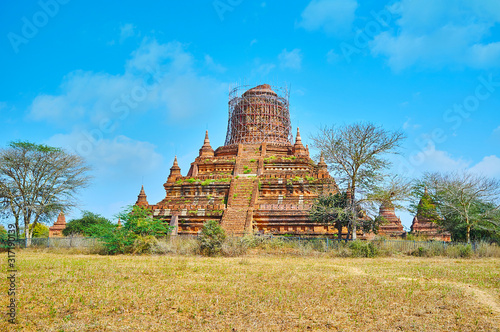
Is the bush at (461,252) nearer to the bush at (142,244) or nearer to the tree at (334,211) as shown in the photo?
the tree at (334,211)

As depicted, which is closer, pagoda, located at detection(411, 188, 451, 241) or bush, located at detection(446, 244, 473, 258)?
bush, located at detection(446, 244, 473, 258)

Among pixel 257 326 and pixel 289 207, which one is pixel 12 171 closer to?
pixel 289 207

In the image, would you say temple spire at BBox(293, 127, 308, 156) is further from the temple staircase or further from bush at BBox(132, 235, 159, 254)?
bush at BBox(132, 235, 159, 254)

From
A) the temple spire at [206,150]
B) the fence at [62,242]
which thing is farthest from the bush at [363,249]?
the temple spire at [206,150]

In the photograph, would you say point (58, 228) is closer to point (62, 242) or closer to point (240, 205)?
point (62, 242)

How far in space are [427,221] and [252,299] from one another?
22853 millimetres

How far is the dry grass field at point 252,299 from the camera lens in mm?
7031

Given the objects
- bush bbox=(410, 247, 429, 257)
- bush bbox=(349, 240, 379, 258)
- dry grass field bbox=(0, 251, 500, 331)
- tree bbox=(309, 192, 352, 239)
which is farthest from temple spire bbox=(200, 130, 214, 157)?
dry grass field bbox=(0, 251, 500, 331)

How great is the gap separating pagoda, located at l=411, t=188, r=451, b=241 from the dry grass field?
1270 centimetres

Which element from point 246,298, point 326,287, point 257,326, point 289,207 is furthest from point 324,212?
point 257,326

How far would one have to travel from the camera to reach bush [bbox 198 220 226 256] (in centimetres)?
1642

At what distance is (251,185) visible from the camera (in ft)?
86.9

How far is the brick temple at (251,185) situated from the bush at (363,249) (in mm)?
5193

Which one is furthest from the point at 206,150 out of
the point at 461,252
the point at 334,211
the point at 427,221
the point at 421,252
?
the point at 461,252
